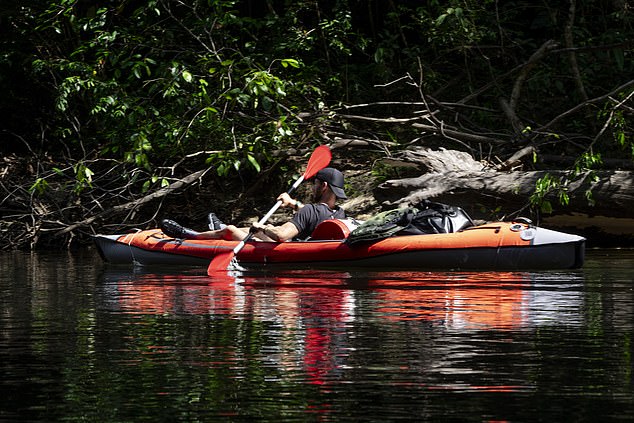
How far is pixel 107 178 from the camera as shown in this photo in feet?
49.4

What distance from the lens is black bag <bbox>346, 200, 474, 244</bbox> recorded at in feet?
33.6

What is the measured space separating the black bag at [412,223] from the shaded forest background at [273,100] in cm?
160

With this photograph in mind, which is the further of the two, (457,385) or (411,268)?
(411,268)

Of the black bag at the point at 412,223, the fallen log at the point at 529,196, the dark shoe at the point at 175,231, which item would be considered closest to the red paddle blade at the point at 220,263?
the dark shoe at the point at 175,231

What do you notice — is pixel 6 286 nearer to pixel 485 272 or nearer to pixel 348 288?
pixel 348 288

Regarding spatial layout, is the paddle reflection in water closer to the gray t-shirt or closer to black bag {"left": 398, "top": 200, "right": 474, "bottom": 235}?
black bag {"left": 398, "top": 200, "right": 474, "bottom": 235}

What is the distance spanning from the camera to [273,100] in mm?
13156

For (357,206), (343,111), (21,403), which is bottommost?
(21,403)

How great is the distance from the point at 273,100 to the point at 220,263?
3017 mm

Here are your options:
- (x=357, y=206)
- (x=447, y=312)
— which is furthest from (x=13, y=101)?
(x=447, y=312)

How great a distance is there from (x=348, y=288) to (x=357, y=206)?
540cm

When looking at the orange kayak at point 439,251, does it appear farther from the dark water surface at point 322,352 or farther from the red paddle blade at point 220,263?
the dark water surface at point 322,352

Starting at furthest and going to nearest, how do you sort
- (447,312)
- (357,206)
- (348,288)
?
(357,206), (348,288), (447,312)

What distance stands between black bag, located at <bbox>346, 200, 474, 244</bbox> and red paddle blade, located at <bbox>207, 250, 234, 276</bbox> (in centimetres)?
110
